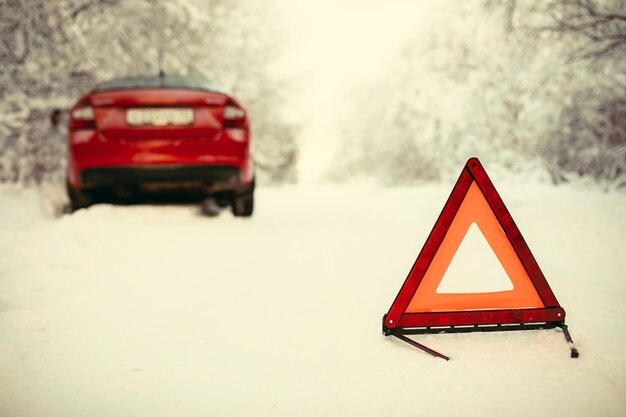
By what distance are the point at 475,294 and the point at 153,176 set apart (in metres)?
3.72

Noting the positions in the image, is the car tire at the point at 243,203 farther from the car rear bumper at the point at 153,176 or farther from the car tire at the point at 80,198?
the car tire at the point at 80,198

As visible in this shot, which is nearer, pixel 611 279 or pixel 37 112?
pixel 611 279

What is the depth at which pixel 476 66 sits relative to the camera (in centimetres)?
1333

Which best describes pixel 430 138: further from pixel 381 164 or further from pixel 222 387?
pixel 222 387

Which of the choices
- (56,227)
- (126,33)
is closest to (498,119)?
(126,33)

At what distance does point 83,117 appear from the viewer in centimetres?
540

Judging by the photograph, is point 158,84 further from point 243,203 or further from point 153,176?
point 243,203

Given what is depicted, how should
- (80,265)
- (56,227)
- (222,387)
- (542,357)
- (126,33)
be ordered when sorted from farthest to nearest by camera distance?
(126,33)
(56,227)
(80,265)
(542,357)
(222,387)

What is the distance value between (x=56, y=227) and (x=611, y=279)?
475 cm

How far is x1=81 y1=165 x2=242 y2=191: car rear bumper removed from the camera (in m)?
5.37

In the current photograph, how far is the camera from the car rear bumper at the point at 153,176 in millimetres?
5367

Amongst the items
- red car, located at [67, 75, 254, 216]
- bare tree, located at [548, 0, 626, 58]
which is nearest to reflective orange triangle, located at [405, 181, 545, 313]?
red car, located at [67, 75, 254, 216]

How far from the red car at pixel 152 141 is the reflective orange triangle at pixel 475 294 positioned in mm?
3370

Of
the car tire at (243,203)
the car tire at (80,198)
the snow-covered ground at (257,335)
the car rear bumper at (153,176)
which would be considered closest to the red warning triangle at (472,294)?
the snow-covered ground at (257,335)
